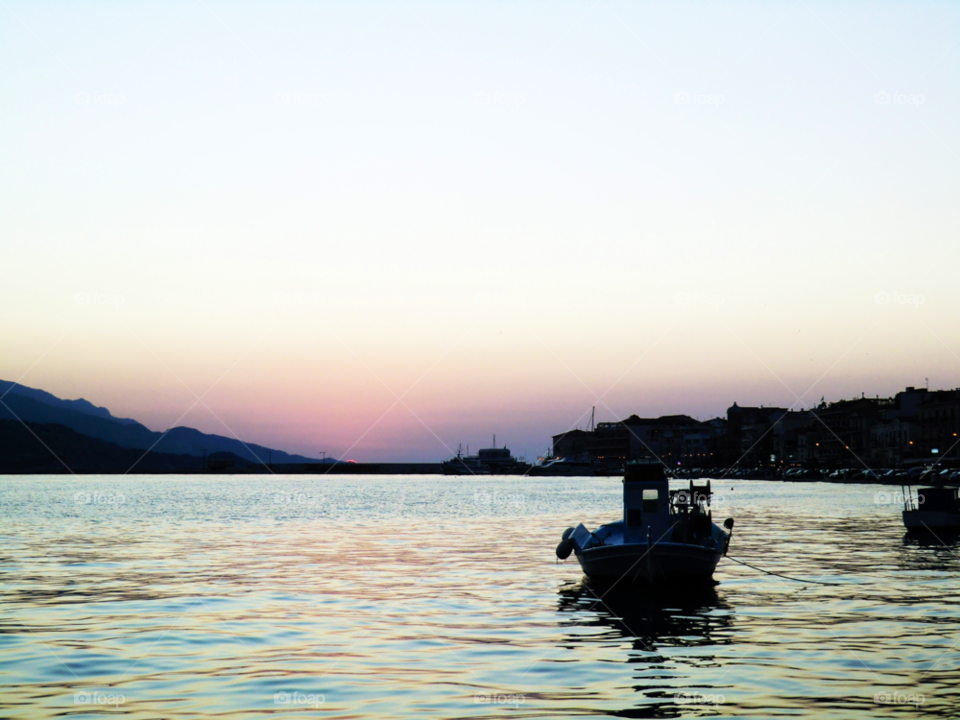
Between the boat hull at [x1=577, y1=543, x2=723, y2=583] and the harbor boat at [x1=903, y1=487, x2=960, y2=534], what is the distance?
29971 mm

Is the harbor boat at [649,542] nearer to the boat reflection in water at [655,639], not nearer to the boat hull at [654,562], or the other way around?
the boat hull at [654,562]

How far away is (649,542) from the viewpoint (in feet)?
107

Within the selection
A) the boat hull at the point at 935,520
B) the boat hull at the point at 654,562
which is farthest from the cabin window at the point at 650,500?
the boat hull at the point at 935,520

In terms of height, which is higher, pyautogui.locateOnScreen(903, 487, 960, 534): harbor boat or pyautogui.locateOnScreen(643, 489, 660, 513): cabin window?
pyautogui.locateOnScreen(643, 489, 660, 513): cabin window

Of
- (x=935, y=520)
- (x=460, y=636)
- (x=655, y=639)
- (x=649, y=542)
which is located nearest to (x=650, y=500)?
(x=649, y=542)

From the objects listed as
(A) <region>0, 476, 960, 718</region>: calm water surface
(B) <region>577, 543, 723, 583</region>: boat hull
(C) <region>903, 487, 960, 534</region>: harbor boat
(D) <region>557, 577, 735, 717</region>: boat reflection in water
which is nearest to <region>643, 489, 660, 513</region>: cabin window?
(B) <region>577, 543, 723, 583</region>: boat hull

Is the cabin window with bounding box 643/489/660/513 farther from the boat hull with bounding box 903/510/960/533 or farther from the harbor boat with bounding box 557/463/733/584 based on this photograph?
the boat hull with bounding box 903/510/960/533

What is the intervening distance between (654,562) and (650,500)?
3328mm

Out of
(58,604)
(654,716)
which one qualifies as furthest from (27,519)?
(654,716)

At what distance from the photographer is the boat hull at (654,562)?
32688mm

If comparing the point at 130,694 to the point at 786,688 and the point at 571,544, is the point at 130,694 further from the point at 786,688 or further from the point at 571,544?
the point at 571,544

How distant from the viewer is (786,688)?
61.1 ft

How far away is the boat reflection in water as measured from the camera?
59.7 feet

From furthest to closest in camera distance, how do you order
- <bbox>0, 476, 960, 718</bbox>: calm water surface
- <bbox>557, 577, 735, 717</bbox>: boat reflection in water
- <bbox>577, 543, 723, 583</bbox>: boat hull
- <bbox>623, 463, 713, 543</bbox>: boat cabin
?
1. <bbox>623, 463, 713, 543</bbox>: boat cabin
2. <bbox>577, 543, 723, 583</bbox>: boat hull
3. <bbox>557, 577, 735, 717</bbox>: boat reflection in water
4. <bbox>0, 476, 960, 718</bbox>: calm water surface
